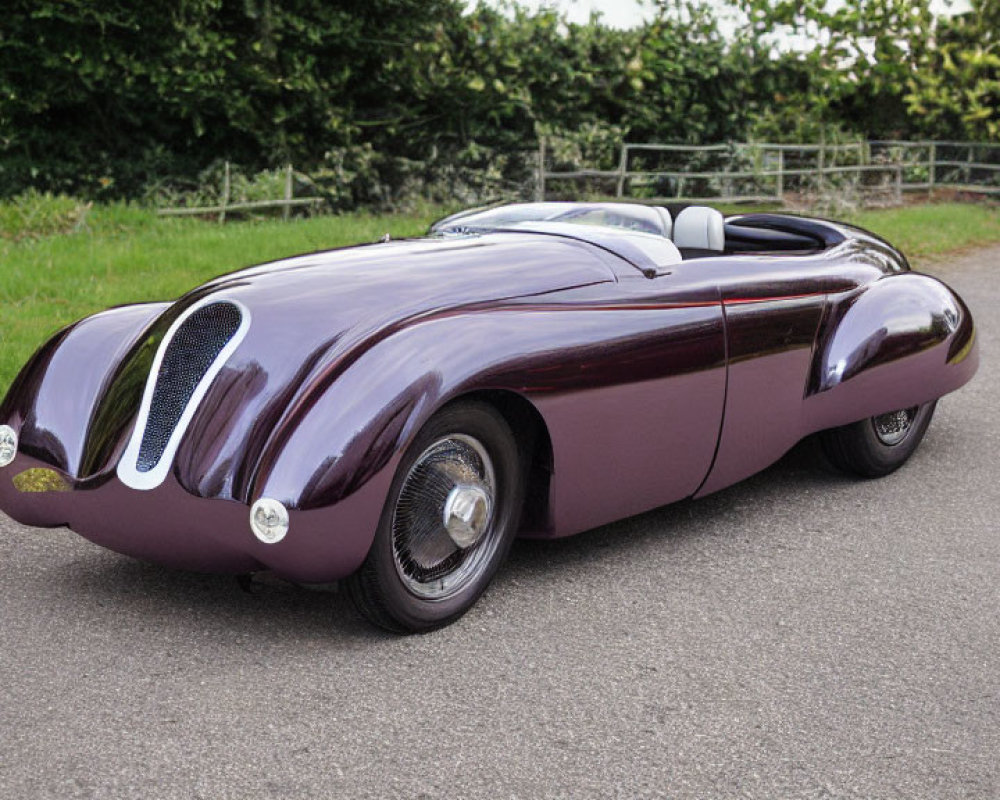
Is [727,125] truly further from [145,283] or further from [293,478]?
[293,478]

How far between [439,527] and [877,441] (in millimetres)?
2337

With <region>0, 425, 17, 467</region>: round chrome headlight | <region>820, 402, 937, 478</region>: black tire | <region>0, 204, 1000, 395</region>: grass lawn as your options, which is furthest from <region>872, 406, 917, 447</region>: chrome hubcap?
<region>0, 204, 1000, 395</region>: grass lawn

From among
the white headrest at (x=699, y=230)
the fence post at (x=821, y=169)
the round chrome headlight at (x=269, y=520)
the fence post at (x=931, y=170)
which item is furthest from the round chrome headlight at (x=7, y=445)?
the fence post at (x=931, y=170)

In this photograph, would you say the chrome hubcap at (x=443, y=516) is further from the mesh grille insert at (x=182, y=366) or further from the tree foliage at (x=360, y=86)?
the tree foliage at (x=360, y=86)

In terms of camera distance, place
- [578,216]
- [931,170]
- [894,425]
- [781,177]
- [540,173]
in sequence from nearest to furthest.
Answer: [578,216] → [894,425] → [540,173] → [781,177] → [931,170]

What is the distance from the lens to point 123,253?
9734mm

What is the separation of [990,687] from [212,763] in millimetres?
1953

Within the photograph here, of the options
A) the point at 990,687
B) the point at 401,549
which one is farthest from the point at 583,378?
the point at 990,687

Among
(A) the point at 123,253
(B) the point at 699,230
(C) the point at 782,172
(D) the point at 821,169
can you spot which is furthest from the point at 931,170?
(B) the point at 699,230

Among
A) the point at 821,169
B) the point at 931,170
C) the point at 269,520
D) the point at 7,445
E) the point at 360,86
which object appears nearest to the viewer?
the point at 269,520

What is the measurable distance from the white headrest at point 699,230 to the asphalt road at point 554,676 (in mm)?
1112

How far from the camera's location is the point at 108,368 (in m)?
3.91

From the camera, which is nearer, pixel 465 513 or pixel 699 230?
pixel 465 513

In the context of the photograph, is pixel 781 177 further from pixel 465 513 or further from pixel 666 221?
pixel 465 513
